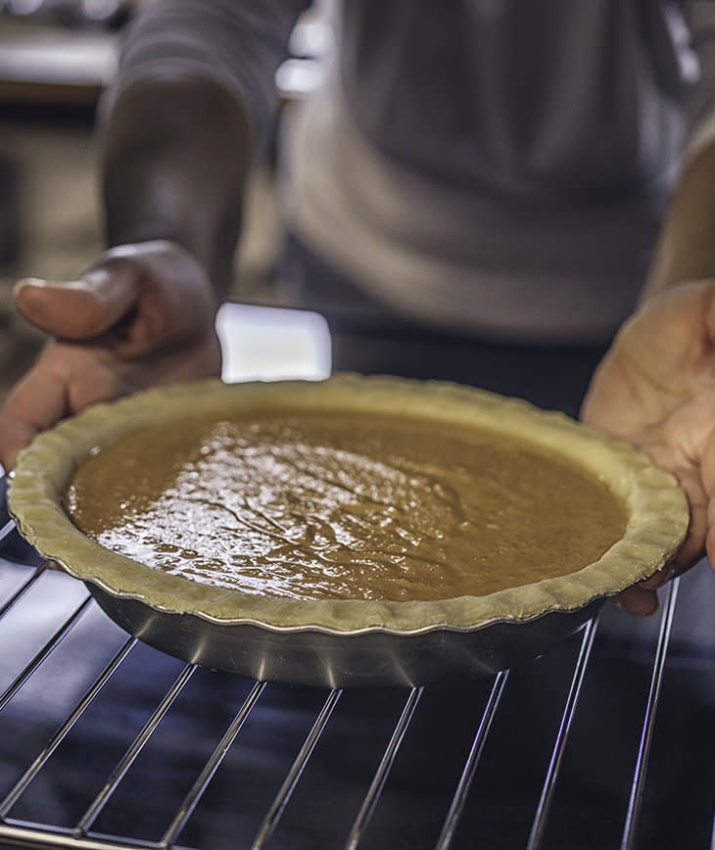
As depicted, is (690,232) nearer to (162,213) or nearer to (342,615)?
(162,213)

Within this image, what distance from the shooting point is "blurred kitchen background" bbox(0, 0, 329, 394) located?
379 cm

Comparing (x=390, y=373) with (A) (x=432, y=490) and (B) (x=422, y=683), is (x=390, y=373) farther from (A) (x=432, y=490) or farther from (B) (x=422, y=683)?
(B) (x=422, y=683)

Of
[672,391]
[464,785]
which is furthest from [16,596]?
[672,391]

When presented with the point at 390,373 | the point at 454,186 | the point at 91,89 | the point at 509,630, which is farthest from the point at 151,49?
the point at 91,89

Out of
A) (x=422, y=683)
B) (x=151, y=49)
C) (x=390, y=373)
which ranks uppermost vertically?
(x=151, y=49)

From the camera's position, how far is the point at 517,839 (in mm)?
824

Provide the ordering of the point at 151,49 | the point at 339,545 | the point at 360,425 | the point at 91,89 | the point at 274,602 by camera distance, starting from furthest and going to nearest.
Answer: the point at 91,89
the point at 151,49
the point at 360,425
the point at 339,545
the point at 274,602

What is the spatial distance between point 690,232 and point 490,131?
0.39 meters

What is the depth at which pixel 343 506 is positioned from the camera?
1035 millimetres

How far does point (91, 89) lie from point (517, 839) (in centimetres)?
343

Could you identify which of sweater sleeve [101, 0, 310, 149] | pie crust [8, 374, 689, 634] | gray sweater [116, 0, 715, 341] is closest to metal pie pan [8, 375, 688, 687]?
pie crust [8, 374, 689, 634]

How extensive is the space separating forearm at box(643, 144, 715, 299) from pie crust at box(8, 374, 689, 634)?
0.88ft

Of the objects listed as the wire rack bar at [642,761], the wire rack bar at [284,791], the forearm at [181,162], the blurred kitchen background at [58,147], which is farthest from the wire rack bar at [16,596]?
the blurred kitchen background at [58,147]

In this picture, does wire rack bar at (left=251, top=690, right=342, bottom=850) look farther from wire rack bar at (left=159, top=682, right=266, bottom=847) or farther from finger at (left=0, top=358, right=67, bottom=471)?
finger at (left=0, top=358, right=67, bottom=471)
